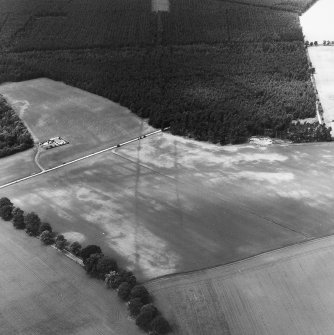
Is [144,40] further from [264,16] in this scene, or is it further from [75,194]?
[75,194]

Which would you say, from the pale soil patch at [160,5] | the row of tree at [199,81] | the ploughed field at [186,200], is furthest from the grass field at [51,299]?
the pale soil patch at [160,5]

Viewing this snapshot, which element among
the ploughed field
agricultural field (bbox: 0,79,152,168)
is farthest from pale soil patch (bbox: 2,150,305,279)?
agricultural field (bbox: 0,79,152,168)

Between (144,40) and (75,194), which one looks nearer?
(75,194)

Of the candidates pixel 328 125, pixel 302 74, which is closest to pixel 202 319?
pixel 328 125

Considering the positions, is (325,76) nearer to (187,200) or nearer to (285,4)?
(285,4)

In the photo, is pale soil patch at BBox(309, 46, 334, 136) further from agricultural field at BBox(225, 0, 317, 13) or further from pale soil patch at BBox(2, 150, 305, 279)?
pale soil patch at BBox(2, 150, 305, 279)

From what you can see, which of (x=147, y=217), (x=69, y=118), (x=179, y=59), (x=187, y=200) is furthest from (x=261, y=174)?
(x=179, y=59)
